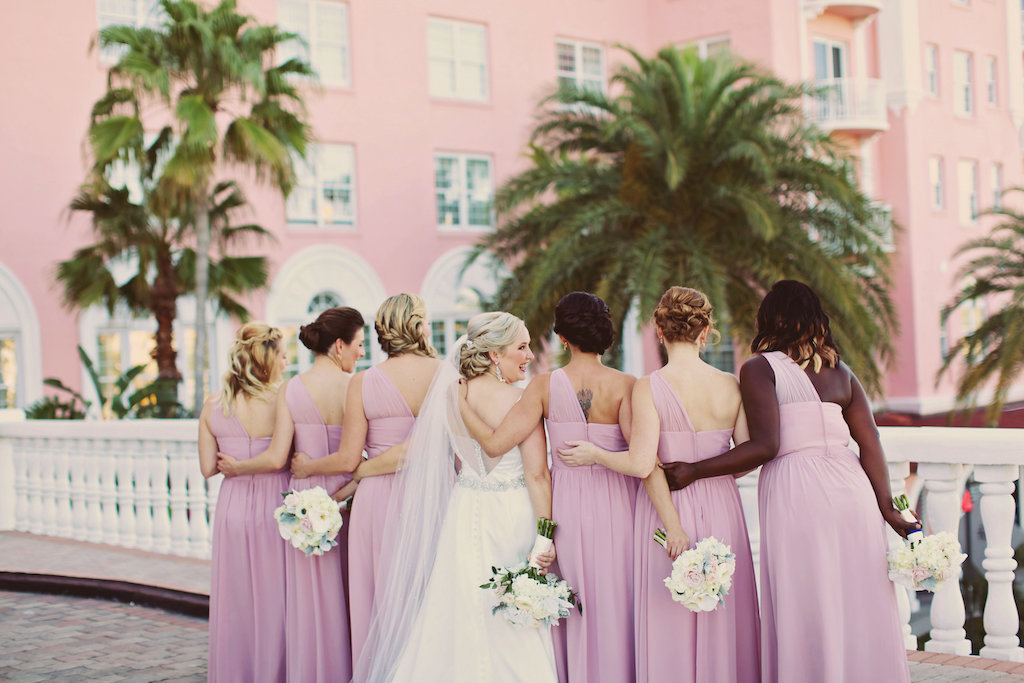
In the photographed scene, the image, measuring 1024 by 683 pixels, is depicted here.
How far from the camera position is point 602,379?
469 centimetres

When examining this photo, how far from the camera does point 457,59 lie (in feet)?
86.7

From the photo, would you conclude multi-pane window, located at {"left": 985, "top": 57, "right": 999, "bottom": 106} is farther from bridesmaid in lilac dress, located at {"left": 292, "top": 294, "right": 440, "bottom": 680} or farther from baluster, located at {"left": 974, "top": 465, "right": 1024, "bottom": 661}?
bridesmaid in lilac dress, located at {"left": 292, "top": 294, "right": 440, "bottom": 680}

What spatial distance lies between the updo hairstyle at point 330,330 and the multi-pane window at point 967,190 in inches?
1162

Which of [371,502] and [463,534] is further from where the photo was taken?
[371,502]

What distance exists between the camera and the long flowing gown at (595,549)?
15.3ft

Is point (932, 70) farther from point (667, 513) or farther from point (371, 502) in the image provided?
point (667, 513)

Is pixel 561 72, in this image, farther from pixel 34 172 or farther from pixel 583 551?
pixel 583 551

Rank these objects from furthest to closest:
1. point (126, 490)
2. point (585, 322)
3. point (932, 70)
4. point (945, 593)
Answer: point (932, 70) → point (126, 490) → point (945, 593) → point (585, 322)

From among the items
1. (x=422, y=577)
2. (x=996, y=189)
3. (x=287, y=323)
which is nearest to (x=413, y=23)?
(x=287, y=323)

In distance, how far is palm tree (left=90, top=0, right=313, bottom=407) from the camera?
16.4m

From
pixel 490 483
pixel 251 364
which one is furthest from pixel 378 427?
pixel 251 364

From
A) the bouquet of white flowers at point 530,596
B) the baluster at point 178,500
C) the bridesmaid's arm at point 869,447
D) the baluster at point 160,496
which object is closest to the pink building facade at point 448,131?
the baluster at point 160,496

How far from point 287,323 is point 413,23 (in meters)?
7.52

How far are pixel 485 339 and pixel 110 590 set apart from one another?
4.62 meters
